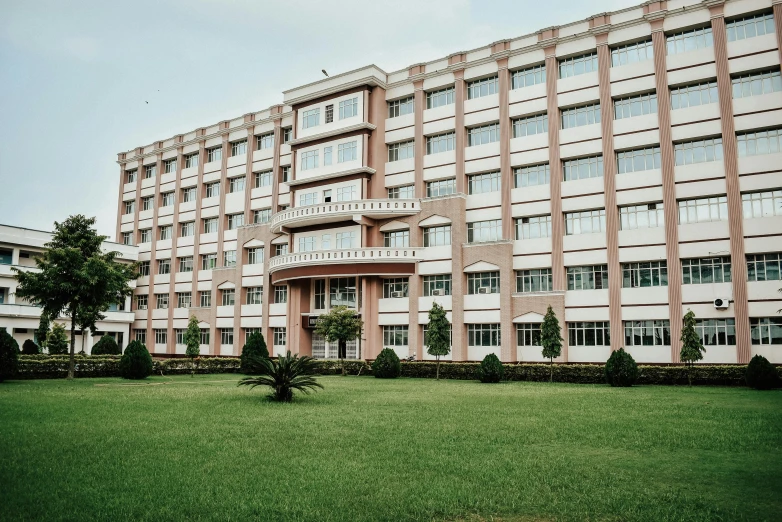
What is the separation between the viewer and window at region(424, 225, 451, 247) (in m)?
41.3

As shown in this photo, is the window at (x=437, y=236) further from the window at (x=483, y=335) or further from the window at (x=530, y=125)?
the window at (x=530, y=125)

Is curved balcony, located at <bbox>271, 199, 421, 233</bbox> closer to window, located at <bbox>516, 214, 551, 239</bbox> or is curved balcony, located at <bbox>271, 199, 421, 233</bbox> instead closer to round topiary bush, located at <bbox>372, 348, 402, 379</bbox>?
window, located at <bbox>516, 214, 551, 239</bbox>

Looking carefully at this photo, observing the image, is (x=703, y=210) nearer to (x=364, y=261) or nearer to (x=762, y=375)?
(x=762, y=375)

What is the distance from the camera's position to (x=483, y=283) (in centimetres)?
3975

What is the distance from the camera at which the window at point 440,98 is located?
142 ft

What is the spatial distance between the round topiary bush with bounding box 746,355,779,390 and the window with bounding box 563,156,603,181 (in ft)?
49.5

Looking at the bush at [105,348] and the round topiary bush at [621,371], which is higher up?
the bush at [105,348]

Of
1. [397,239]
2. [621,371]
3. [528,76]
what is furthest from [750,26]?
[397,239]

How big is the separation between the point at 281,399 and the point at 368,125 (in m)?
28.9

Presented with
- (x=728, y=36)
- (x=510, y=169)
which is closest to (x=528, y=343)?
(x=510, y=169)

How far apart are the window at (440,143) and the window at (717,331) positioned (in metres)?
19.6

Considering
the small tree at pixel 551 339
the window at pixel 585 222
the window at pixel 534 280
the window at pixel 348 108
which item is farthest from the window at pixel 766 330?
the window at pixel 348 108

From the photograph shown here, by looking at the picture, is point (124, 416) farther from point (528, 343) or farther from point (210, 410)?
point (528, 343)

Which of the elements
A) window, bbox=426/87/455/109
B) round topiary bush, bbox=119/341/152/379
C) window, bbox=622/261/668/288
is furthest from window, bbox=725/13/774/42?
round topiary bush, bbox=119/341/152/379
